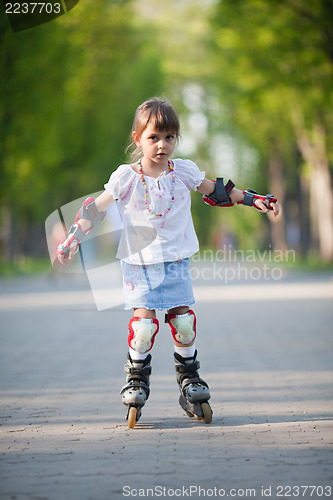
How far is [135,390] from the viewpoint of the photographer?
498 centimetres

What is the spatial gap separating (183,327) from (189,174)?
36.6 inches

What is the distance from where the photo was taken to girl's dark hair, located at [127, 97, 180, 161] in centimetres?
508

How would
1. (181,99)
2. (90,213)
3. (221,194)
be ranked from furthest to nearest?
(181,99)
(221,194)
(90,213)

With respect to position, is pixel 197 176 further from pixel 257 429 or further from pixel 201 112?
pixel 201 112

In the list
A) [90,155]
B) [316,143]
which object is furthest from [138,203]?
[90,155]

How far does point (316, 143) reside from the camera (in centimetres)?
3027

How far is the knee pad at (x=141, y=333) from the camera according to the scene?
16.6 feet

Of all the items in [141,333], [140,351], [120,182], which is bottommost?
[140,351]

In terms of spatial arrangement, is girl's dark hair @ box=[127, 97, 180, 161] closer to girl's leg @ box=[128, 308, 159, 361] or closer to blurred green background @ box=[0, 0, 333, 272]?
girl's leg @ box=[128, 308, 159, 361]

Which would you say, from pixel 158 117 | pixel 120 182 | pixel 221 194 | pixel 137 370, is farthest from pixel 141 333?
pixel 158 117

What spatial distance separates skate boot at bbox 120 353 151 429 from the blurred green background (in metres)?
8.69

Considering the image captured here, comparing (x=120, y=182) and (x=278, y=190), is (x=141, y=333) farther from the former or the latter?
(x=278, y=190)

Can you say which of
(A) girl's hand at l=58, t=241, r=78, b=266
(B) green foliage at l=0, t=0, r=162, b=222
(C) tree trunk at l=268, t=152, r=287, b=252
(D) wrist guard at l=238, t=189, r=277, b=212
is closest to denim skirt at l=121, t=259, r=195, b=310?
(A) girl's hand at l=58, t=241, r=78, b=266

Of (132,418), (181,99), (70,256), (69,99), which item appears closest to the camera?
(132,418)
